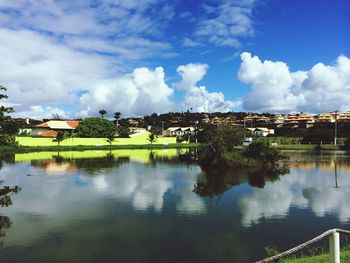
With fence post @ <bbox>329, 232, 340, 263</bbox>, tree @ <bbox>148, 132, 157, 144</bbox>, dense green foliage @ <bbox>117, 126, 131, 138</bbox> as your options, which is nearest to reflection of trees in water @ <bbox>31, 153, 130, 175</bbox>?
fence post @ <bbox>329, 232, 340, 263</bbox>

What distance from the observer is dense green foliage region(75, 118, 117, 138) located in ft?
323

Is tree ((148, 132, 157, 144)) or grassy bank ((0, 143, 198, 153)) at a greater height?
tree ((148, 132, 157, 144))

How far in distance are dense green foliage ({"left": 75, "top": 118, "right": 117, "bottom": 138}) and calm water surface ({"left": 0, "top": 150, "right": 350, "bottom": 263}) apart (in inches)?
2481

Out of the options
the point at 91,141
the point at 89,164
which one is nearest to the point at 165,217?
the point at 89,164

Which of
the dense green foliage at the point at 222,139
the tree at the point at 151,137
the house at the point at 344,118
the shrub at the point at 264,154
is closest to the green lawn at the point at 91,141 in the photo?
the tree at the point at 151,137

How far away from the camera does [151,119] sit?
640 feet

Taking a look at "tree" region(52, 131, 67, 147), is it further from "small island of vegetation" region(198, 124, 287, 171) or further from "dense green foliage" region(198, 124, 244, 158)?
"dense green foliage" region(198, 124, 244, 158)

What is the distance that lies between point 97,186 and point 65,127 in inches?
3182

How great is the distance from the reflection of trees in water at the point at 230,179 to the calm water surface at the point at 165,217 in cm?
14

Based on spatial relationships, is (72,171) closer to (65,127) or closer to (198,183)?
(198,183)

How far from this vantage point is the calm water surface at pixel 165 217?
1441 centimetres

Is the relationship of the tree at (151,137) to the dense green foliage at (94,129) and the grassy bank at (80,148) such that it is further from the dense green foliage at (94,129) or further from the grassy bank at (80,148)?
the dense green foliage at (94,129)

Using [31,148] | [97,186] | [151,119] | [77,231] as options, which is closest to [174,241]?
[77,231]

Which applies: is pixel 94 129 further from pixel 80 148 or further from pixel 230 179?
pixel 230 179
